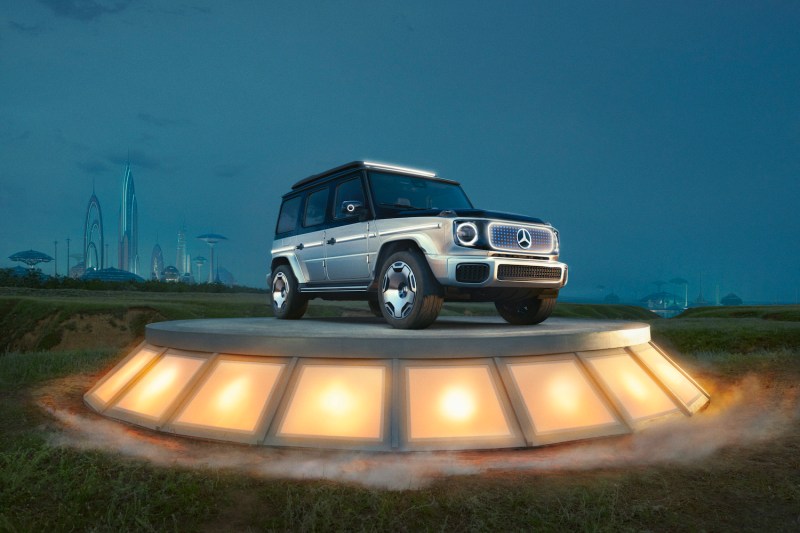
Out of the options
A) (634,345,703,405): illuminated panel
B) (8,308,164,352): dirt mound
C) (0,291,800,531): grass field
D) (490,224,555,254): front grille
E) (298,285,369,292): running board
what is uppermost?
(490,224,555,254): front grille

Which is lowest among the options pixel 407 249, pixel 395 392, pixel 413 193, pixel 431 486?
pixel 431 486

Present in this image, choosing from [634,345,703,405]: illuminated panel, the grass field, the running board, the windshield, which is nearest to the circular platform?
the grass field

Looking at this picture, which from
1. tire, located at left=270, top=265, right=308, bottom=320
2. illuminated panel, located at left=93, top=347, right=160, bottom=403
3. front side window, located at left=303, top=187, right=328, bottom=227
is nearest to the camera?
illuminated panel, located at left=93, top=347, right=160, bottom=403

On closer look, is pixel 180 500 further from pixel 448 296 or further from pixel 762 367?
pixel 762 367

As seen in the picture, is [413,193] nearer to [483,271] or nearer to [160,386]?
[483,271]

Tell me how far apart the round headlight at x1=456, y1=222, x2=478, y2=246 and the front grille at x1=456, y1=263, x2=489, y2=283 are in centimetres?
29

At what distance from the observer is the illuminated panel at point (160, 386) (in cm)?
755

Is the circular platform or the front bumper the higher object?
the front bumper

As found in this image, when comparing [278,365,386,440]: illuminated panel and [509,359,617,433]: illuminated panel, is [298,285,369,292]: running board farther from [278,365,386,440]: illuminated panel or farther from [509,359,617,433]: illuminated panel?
[509,359,617,433]: illuminated panel

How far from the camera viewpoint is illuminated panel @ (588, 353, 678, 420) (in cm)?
753

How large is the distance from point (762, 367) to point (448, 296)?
23.7 ft

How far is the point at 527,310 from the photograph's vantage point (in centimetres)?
1001

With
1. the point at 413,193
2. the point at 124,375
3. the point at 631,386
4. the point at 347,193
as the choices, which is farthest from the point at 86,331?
the point at 631,386

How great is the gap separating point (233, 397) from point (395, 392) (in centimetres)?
199
